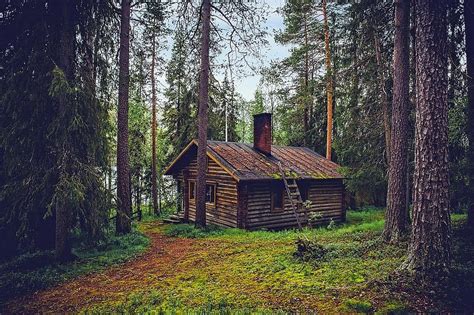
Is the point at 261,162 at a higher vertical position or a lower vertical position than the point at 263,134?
lower

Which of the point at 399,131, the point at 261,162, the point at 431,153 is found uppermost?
the point at 399,131

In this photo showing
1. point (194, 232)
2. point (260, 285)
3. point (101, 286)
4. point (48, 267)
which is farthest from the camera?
point (194, 232)

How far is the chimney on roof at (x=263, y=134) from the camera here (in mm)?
18703

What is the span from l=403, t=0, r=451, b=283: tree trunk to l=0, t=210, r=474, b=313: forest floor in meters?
0.57

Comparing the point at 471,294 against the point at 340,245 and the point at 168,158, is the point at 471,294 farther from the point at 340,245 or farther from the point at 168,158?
the point at 168,158

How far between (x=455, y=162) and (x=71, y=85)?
1200cm

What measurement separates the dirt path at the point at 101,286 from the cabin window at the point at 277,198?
7.28 metres

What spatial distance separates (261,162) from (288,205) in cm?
291

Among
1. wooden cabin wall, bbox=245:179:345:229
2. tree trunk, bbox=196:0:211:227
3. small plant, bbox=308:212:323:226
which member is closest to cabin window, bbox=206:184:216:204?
tree trunk, bbox=196:0:211:227

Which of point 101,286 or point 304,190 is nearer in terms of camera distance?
point 101,286

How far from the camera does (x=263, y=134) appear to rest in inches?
771

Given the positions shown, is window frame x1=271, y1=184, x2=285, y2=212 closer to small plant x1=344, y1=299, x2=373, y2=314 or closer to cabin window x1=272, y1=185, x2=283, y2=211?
cabin window x1=272, y1=185, x2=283, y2=211

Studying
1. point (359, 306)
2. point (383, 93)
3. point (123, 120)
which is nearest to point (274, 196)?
point (383, 93)

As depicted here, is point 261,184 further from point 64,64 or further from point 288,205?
point 64,64
